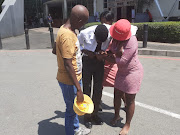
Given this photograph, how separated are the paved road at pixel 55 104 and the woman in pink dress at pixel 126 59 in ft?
1.87

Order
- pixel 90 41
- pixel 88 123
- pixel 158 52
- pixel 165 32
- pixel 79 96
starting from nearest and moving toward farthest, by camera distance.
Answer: pixel 79 96 < pixel 90 41 < pixel 88 123 < pixel 158 52 < pixel 165 32

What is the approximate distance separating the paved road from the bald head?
1.57m

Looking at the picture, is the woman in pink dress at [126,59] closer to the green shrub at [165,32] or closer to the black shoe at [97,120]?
the black shoe at [97,120]

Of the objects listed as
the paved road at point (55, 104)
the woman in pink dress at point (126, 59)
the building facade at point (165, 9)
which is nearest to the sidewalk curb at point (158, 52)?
the paved road at point (55, 104)

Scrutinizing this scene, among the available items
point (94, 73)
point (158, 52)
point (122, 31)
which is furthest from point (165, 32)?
point (122, 31)

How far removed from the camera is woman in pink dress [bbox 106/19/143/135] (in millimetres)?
2170

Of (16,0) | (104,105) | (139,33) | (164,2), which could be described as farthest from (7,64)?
(164,2)

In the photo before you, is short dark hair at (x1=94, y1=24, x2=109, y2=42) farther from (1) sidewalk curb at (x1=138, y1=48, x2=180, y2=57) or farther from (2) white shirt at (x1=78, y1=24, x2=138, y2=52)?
(1) sidewalk curb at (x1=138, y1=48, x2=180, y2=57)

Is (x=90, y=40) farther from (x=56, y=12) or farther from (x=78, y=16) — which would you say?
(x=56, y=12)

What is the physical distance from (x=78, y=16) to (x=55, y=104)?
2116 millimetres

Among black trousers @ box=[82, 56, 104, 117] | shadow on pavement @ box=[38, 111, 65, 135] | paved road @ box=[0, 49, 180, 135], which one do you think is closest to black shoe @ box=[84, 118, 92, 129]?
paved road @ box=[0, 49, 180, 135]

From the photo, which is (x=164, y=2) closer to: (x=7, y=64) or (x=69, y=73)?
(x=7, y=64)

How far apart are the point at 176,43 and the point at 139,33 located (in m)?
2.05

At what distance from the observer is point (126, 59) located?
2.25 metres
